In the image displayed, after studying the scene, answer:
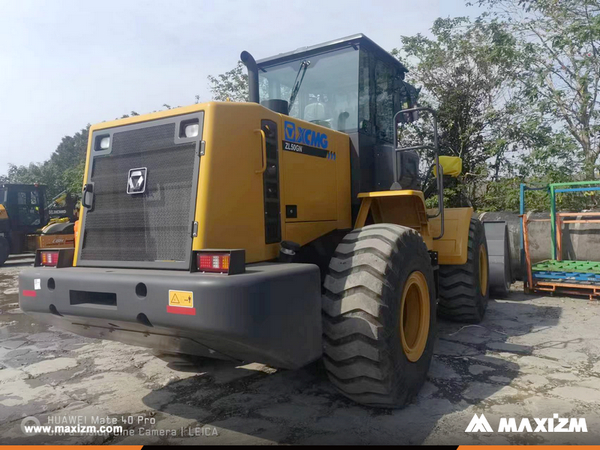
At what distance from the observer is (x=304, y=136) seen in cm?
381

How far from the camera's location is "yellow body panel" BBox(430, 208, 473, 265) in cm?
527

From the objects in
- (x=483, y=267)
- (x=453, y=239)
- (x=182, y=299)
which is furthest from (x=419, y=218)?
(x=182, y=299)

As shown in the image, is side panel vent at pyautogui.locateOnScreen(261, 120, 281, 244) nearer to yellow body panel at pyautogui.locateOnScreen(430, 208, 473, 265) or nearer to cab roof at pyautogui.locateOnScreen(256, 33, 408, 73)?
cab roof at pyautogui.locateOnScreen(256, 33, 408, 73)

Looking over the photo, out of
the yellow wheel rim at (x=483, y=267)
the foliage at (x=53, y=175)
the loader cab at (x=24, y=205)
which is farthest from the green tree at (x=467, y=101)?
the foliage at (x=53, y=175)

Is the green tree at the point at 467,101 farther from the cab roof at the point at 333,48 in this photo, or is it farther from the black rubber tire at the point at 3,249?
the black rubber tire at the point at 3,249

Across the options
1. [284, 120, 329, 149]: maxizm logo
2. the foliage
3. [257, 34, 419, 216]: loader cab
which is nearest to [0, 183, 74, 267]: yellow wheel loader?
the foliage

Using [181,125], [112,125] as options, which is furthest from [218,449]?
[112,125]

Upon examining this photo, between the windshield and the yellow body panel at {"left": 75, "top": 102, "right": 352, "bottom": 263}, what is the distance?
2.02ft

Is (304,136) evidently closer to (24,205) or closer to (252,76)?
(252,76)

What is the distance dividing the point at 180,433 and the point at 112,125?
87.4 inches

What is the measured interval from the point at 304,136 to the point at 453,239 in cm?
246

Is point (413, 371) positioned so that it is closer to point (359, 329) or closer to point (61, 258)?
point (359, 329)

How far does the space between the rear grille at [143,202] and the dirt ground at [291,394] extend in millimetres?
1143

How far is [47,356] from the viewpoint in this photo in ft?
16.3
